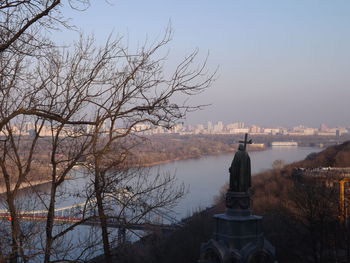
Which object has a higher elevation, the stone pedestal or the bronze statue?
the bronze statue

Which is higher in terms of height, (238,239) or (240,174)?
(240,174)

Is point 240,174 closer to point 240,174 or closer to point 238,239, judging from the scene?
point 240,174

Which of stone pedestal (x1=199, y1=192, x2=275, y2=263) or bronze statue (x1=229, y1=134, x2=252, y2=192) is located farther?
bronze statue (x1=229, y1=134, x2=252, y2=192)

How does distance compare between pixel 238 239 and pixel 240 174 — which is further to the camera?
pixel 240 174

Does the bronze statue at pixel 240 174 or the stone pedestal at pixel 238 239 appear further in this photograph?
the bronze statue at pixel 240 174

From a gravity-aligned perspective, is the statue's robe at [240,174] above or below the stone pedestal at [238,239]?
above

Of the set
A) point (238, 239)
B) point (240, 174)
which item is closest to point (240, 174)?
point (240, 174)
